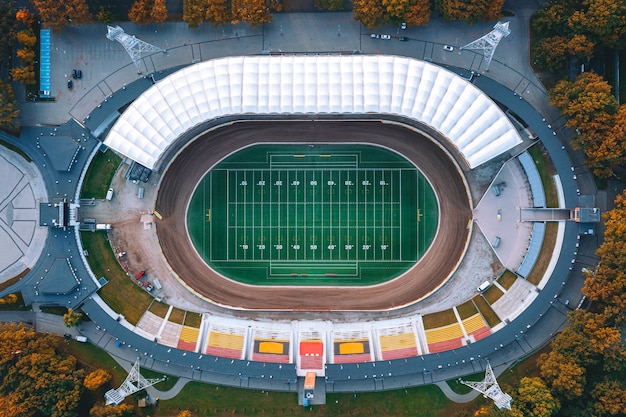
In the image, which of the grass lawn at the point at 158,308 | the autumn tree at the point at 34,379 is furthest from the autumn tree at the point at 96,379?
the grass lawn at the point at 158,308

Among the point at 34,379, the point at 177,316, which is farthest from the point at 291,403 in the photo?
the point at 34,379

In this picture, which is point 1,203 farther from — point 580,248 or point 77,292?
point 580,248

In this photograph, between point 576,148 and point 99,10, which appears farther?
point 99,10

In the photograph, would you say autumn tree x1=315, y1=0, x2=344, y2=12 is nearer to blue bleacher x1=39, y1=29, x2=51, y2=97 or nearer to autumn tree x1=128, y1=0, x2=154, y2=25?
autumn tree x1=128, y1=0, x2=154, y2=25

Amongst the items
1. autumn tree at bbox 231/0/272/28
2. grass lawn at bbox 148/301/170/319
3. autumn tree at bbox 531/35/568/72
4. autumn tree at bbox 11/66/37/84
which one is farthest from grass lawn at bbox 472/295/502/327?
autumn tree at bbox 11/66/37/84

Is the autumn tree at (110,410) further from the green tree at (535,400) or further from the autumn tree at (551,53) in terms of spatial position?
the autumn tree at (551,53)

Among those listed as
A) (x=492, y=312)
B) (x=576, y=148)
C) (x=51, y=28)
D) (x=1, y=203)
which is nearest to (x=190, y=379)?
(x=1, y=203)

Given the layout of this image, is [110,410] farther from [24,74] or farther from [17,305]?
[24,74]
